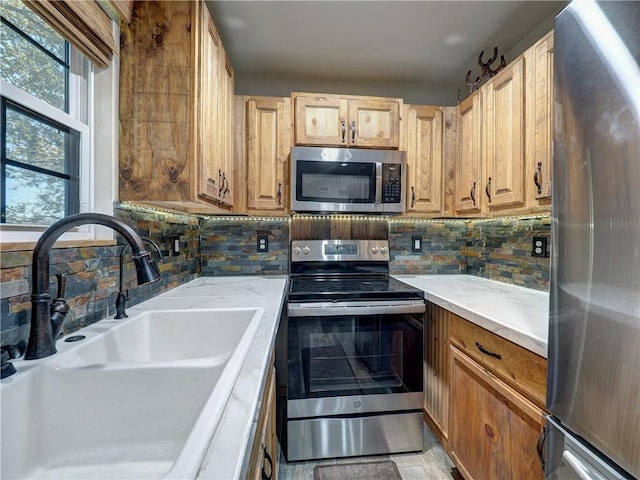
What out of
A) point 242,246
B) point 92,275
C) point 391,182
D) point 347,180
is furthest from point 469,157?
point 92,275

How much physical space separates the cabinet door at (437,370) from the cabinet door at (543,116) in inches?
31.0

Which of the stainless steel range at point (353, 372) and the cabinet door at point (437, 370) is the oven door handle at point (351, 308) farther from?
the cabinet door at point (437, 370)

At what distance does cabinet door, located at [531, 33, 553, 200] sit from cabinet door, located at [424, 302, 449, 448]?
0.79m

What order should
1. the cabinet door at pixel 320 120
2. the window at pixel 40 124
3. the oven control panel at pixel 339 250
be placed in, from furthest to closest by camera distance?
the oven control panel at pixel 339 250
the cabinet door at pixel 320 120
the window at pixel 40 124

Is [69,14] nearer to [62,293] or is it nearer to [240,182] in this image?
[62,293]

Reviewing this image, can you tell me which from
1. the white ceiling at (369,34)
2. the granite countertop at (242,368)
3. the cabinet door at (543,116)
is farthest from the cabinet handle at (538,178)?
the granite countertop at (242,368)

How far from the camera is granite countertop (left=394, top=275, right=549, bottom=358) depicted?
1.01 m

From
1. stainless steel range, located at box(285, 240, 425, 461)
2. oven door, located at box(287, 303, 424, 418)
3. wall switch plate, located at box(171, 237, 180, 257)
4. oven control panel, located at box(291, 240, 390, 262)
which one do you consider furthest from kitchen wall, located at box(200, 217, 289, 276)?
oven door, located at box(287, 303, 424, 418)

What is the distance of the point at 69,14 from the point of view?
0.93 meters

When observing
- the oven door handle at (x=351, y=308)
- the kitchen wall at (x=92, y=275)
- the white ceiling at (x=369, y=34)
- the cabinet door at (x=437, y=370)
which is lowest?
the cabinet door at (x=437, y=370)

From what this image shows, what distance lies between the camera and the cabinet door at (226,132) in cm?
157

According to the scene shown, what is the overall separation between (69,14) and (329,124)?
49.9 inches

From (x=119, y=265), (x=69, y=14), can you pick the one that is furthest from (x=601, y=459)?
(x=69, y=14)

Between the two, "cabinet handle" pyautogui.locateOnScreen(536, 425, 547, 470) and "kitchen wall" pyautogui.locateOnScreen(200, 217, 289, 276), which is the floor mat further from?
"kitchen wall" pyautogui.locateOnScreen(200, 217, 289, 276)
